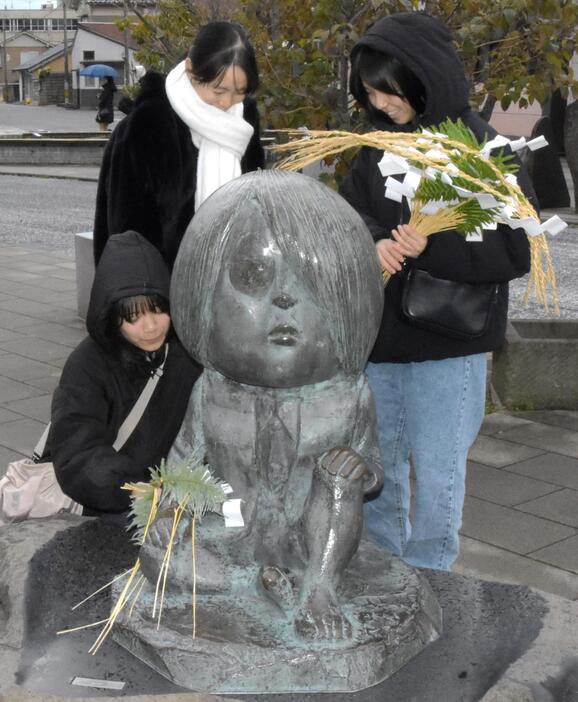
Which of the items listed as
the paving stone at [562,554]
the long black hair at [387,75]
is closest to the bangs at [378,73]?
the long black hair at [387,75]

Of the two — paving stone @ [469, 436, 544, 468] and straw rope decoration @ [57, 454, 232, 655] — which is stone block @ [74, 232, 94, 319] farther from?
straw rope decoration @ [57, 454, 232, 655]

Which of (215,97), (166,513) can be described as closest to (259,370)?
(166,513)

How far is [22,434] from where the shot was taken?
18.5 ft

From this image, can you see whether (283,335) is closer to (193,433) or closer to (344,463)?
(344,463)

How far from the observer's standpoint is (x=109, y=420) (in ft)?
10.6

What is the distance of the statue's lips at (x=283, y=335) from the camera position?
2402mm

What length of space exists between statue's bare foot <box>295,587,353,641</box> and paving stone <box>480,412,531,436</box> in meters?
3.46

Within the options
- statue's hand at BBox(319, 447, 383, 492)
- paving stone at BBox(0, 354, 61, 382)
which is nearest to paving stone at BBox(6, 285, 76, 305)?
paving stone at BBox(0, 354, 61, 382)

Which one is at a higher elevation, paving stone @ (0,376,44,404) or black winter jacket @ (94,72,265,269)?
black winter jacket @ (94,72,265,269)

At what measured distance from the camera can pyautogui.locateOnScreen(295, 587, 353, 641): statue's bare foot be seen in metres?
2.45

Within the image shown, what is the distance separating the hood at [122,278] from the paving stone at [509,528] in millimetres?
2136

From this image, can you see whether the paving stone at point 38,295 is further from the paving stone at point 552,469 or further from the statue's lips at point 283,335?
the statue's lips at point 283,335

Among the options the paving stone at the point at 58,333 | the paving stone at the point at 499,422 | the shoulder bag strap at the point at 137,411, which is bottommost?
the paving stone at the point at 58,333

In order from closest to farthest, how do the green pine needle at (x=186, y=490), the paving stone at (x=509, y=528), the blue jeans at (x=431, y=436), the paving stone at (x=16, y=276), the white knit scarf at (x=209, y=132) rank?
the green pine needle at (x=186, y=490) → the blue jeans at (x=431, y=436) → the white knit scarf at (x=209, y=132) → the paving stone at (x=509, y=528) → the paving stone at (x=16, y=276)
